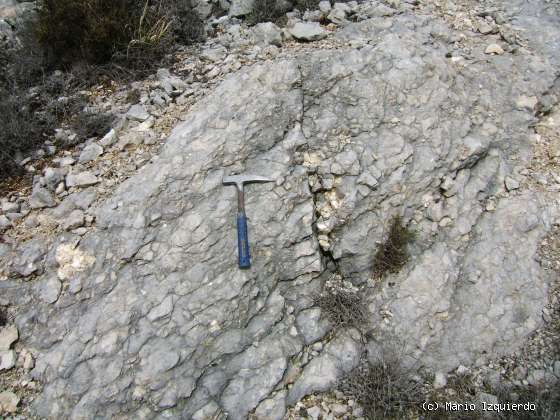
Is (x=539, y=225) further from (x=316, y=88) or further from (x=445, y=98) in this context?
(x=316, y=88)

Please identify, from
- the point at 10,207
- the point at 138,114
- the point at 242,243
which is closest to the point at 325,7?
the point at 138,114

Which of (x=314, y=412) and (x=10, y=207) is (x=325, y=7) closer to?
(x=10, y=207)

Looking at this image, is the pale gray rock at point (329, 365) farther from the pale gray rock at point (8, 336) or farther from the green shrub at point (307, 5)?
the green shrub at point (307, 5)

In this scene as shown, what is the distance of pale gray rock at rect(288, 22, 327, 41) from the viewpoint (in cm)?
508

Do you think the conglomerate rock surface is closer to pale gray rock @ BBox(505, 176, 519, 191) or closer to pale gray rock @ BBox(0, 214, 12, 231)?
pale gray rock @ BBox(505, 176, 519, 191)

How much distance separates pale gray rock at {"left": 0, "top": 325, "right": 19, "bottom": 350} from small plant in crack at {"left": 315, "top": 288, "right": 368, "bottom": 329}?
8.74ft

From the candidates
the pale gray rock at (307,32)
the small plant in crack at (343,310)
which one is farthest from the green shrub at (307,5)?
the small plant in crack at (343,310)

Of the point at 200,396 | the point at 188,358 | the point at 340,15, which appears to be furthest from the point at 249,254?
the point at 340,15

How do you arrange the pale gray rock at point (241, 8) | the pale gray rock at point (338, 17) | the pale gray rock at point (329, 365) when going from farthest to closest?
the pale gray rock at point (241, 8), the pale gray rock at point (338, 17), the pale gray rock at point (329, 365)

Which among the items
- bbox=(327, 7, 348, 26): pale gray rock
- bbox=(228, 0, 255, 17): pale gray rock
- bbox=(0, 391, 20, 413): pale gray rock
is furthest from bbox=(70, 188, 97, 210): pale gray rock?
bbox=(327, 7, 348, 26): pale gray rock

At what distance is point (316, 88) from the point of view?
4492 millimetres

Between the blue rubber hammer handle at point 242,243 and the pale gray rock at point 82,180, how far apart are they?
155 cm

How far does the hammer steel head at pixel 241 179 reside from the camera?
394 centimetres

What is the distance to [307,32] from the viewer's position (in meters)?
5.11
